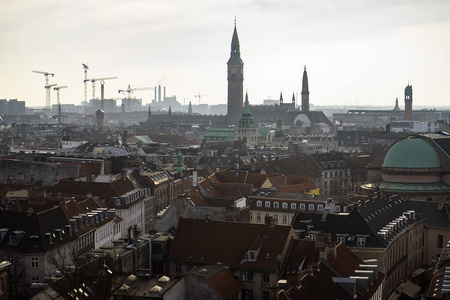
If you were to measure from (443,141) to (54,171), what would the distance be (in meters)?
54.9

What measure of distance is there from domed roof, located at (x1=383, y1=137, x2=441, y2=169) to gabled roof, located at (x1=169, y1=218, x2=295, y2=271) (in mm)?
53331

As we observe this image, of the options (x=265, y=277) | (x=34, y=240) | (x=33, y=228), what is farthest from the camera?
(x=33, y=228)

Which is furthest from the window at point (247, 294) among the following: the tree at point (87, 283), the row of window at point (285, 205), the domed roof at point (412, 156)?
the domed roof at point (412, 156)

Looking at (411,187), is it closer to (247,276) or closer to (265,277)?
(265,277)

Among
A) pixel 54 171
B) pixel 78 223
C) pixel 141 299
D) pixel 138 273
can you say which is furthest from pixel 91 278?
pixel 54 171

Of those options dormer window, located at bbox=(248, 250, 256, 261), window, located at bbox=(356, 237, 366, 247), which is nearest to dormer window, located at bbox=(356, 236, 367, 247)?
window, located at bbox=(356, 237, 366, 247)

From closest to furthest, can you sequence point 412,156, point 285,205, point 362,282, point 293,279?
1. point 293,279
2. point 362,282
3. point 285,205
4. point 412,156

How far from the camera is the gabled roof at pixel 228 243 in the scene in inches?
2354

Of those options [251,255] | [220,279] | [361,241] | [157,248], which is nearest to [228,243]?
[251,255]

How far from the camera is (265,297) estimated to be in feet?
193

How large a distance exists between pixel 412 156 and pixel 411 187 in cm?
574

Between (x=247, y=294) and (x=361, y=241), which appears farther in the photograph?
(x=361, y=241)

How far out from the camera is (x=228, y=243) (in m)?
61.5

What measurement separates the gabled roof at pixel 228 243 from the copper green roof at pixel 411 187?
4717cm
